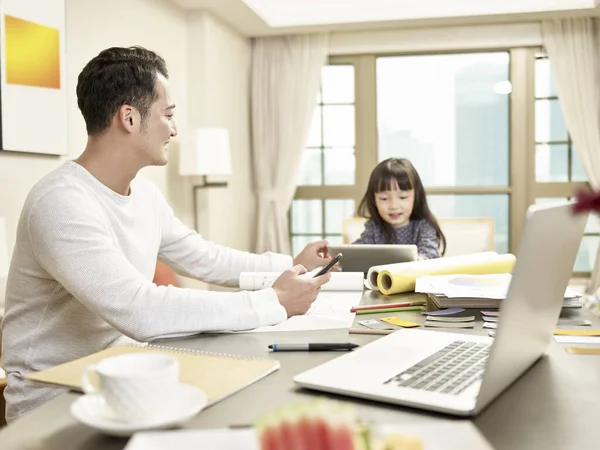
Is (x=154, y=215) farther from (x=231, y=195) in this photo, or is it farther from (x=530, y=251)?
(x=231, y=195)

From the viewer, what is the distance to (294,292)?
1.24 metres

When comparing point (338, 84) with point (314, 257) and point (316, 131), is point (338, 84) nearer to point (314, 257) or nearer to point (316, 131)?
point (316, 131)

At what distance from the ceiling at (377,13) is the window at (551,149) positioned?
49 cm

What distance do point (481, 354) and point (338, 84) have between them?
4.57m

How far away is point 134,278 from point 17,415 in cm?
36

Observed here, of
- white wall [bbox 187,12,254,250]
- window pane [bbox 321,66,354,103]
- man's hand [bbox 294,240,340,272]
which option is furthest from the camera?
window pane [bbox 321,66,354,103]

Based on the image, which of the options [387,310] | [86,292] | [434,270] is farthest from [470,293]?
[86,292]

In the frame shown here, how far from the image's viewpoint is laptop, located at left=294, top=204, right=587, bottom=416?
70 centimetres

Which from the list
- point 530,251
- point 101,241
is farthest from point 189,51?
point 530,251

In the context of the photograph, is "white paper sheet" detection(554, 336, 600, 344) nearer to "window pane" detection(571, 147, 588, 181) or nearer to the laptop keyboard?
the laptop keyboard

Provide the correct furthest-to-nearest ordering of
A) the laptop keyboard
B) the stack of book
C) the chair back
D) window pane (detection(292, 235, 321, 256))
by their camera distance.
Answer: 1. window pane (detection(292, 235, 321, 256))
2. the chair back
3. the stack of book
4. the laptop keyboard

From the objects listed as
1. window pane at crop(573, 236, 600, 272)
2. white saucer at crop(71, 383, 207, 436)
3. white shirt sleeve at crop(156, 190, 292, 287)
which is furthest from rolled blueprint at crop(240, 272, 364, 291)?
window pane at crop(573, 236, 600, 272)

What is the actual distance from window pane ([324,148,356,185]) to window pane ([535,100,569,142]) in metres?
1.47

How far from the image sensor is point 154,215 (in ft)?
5.46
